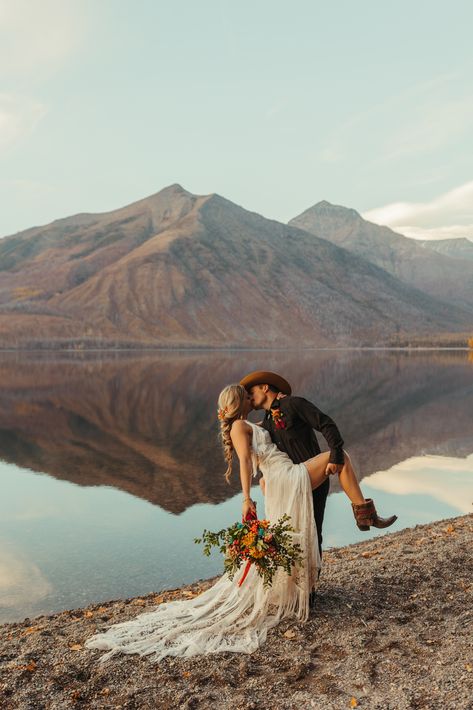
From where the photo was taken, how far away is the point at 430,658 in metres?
6.00

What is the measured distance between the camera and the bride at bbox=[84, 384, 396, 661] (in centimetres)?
676

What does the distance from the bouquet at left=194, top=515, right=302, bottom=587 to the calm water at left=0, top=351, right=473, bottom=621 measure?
506 centimetres

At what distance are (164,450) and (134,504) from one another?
888 cm

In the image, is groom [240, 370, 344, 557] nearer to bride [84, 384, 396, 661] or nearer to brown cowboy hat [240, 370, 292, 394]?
brown cowboy hat [240, 370, 292, 394]

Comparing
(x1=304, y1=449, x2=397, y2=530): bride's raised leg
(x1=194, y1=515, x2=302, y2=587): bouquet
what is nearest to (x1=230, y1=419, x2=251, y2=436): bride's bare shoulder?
(x1=304, y1=449, x2=397, y2=530): bride's raised leg

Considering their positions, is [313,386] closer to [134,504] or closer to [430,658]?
[134,504]

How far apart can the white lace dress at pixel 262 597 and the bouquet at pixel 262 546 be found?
0.65ft

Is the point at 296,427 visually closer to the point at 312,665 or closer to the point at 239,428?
the point at 239,428

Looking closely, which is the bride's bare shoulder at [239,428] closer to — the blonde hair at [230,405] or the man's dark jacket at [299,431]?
the blonde hair at [230,405]

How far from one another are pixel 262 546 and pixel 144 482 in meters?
15.1

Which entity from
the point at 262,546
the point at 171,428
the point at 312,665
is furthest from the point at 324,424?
the point at 171,428

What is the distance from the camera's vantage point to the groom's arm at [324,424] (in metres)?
6.59

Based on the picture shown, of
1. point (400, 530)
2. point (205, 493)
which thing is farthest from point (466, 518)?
point (205, 493)

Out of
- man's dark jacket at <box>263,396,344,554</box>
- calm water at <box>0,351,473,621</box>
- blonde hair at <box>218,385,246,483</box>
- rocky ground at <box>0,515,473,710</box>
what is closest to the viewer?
rocky ground at <box>0,515,473,710</box>
